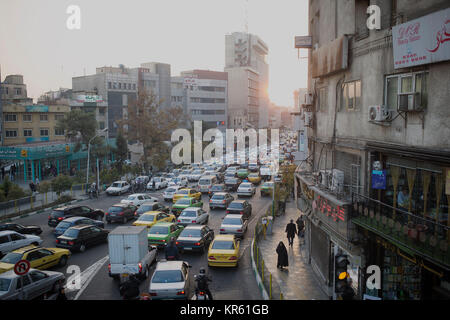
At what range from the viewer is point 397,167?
11328mm

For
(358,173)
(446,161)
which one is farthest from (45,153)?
(446,161)

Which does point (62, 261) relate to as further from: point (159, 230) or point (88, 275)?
point (159, 230)

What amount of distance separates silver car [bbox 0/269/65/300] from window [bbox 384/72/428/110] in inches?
461

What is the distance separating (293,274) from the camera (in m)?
17.2

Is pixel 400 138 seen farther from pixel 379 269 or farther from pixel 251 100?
pixel 251 100

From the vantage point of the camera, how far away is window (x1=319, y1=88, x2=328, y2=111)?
16.8 m

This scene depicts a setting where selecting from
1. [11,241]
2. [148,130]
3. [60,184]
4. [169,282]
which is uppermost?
[148,130]

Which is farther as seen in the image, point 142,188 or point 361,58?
point 142,188

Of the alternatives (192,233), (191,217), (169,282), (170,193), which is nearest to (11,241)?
(192,233)

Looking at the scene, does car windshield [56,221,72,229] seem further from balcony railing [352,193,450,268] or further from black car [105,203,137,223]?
balcony railing [352,193,450,268]

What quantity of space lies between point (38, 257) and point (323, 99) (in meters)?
13.7

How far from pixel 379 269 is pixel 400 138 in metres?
4.22

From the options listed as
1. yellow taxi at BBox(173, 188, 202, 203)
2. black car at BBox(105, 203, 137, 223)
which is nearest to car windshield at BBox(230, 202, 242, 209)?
yellow taxi at BBox(173, 188, 202, 203)

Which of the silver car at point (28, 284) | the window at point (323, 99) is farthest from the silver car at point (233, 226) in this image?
the silver car at point (28, 284)
